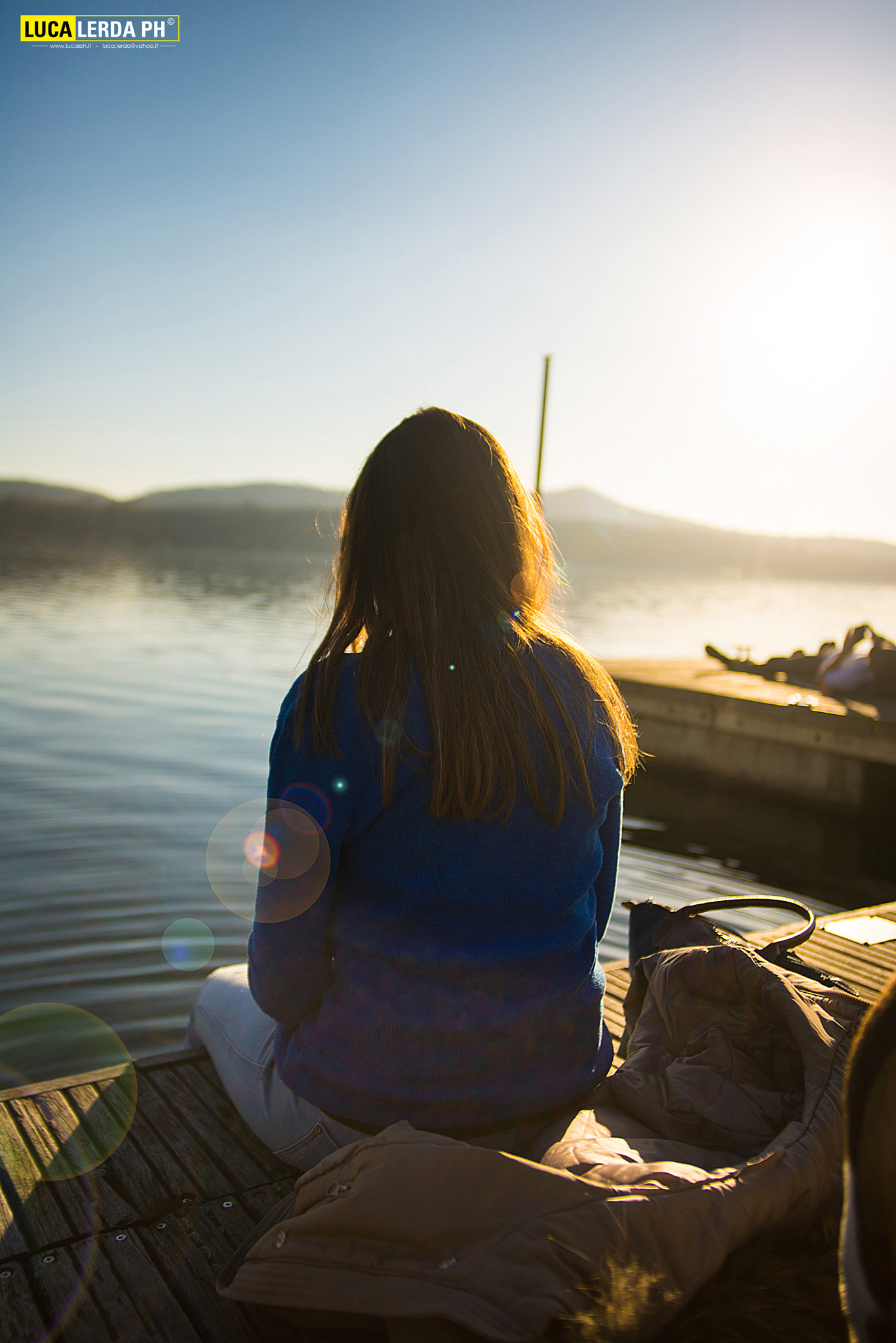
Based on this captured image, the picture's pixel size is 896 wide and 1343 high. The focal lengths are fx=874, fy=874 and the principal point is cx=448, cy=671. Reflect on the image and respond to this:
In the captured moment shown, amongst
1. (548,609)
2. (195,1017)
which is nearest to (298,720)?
(548,609)

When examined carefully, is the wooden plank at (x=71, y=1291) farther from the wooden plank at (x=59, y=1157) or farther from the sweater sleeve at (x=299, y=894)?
the sweater sleeve at (x=299, y=894)

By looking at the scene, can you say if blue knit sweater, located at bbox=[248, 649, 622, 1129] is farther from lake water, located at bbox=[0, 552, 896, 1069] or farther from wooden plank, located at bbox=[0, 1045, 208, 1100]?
wooden plank, located at bbox=[0, 1045, 208, 1100]

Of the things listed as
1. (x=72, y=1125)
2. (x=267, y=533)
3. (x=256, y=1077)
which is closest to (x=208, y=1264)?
(x=256, y=1077)

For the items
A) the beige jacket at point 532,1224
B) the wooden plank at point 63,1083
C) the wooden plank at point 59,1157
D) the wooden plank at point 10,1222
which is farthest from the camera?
the wooden plank at point 63,1083

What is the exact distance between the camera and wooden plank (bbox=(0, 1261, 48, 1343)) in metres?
1.70

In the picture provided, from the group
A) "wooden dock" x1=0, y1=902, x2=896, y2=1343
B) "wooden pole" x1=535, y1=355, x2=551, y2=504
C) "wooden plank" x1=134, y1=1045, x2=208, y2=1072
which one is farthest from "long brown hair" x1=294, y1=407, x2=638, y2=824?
"wooden pole" x1=535, y1=355, x2=551, y2=504

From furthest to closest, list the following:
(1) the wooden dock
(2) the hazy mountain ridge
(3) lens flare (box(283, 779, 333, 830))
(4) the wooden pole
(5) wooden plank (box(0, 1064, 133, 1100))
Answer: (2) the hazy mountain ridge < (4) the wooden pole < (5) wooden plank (box(0, 1064, 133, 1100)) < (1) the wooden dock < (3) lens flare (box(283, 779, 333, 830))

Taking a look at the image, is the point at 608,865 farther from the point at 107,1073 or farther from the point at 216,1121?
the point at 107,1073

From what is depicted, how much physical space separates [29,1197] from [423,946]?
130 centimetres

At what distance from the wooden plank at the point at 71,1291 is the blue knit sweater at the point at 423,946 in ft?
1.99

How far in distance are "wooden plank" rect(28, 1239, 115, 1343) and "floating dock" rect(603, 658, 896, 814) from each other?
8.80 m

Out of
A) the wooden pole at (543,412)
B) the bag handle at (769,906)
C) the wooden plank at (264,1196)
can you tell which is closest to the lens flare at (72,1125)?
the wooden plank at (264,1196)

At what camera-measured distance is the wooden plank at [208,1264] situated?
5.65ft

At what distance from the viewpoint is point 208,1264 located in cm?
Result: 192
